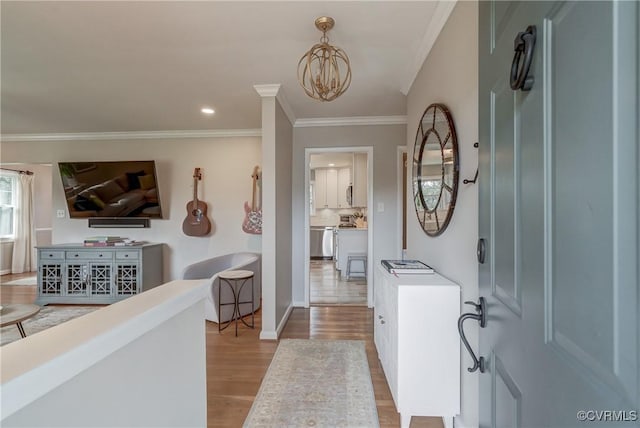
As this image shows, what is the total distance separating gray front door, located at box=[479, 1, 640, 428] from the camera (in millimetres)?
371

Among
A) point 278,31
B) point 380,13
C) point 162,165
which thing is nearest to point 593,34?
point 380,13

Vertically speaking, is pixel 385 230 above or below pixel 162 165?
below

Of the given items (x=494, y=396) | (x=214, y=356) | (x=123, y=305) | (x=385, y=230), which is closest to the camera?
(x=494, y=396)

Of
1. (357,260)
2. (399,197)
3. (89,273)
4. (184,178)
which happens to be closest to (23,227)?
(89,273)

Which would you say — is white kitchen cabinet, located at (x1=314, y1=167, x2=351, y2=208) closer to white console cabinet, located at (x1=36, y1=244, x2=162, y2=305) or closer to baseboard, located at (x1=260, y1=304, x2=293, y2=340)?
white console cabinet, located at (x1=36, y1=244, x2=162, y2=305)

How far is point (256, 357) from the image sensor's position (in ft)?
8.11

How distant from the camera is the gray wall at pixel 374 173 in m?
3.77

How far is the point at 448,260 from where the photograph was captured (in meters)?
1.73

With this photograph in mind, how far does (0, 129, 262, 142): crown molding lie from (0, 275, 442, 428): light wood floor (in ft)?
8.04

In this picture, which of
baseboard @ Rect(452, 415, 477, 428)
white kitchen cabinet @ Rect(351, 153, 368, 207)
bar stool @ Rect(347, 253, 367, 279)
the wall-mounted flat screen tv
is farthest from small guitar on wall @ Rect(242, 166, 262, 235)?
baseboard @ Rect(452, 415, 477, 428)

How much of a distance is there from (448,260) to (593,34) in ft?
4.81

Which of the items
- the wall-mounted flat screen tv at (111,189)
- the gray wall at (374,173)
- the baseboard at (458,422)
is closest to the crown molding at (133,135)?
the wall-mounted flat screen tv at (111,189)

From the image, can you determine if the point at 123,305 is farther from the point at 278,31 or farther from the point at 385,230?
the point at 385,230

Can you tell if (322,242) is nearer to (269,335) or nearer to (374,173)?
(374,173)
